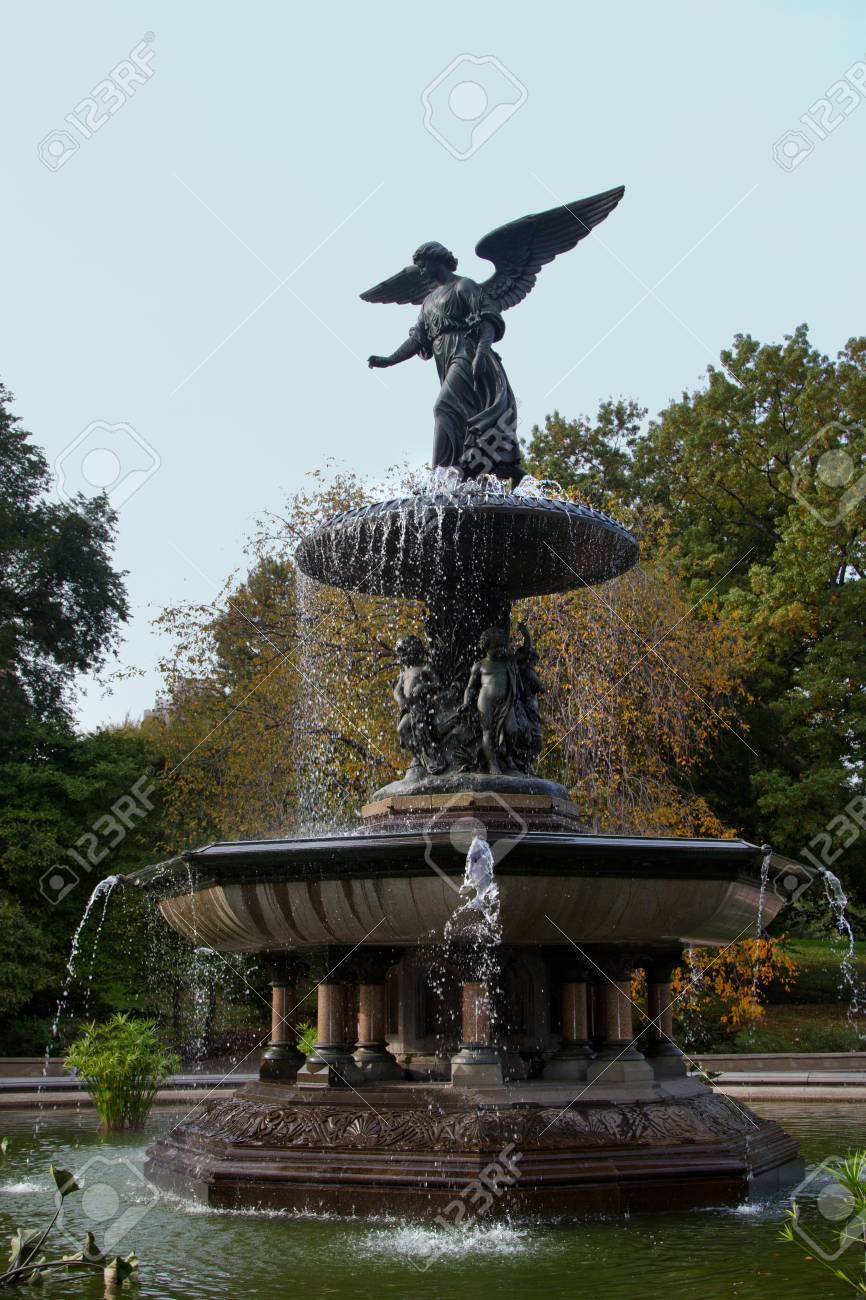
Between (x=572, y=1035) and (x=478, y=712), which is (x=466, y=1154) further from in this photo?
A: (x=478, y=712)

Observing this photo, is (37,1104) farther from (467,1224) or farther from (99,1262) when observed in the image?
(99,1262)

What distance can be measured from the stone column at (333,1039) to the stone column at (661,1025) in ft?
6.91

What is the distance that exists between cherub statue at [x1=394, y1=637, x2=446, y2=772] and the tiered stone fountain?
0.02 m

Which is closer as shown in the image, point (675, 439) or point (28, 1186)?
point (28, 1186)

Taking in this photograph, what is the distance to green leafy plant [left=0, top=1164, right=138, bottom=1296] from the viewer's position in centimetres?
450

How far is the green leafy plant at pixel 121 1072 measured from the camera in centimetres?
1077

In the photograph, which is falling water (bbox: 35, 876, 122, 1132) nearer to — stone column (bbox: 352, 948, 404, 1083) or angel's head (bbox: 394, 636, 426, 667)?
stone column (bbox: 352, 948, 404, 1083)

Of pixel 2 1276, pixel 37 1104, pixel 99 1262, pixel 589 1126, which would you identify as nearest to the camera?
Result: pixel 2 1276

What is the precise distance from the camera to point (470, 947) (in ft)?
25.0

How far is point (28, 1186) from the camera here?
810 centimetres

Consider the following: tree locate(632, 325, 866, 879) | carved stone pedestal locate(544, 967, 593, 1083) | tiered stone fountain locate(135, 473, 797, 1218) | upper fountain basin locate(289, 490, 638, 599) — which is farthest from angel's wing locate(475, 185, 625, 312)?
tree locate(632, 325, 866, 879)

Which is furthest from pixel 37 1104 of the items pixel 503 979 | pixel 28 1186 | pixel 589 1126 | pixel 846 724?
pixel 846 724

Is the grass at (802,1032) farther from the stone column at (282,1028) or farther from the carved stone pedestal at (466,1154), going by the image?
the carved stone pedestal at (466,1154)

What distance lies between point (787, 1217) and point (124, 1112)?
6.13 meters
